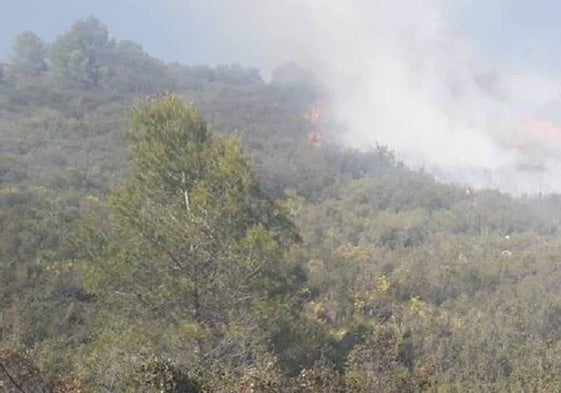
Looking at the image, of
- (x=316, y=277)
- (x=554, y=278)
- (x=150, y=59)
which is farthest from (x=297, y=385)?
(x=150, y=59)

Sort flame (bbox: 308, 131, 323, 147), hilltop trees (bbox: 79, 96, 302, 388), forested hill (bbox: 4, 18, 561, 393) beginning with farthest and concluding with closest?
1. flame (bbox: 308, 131, 323, 147)
2. hilltop trees (bbox: 79, 96, 302, 388)
3. forested hill (bbox: 4, 18, 561, 393)

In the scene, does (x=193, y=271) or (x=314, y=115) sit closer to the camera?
(x=193, y=271)

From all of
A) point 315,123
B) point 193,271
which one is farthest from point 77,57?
point 193,271

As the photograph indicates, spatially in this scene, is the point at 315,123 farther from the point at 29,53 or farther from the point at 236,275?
the point at 236,275

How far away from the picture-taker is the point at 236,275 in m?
14.2

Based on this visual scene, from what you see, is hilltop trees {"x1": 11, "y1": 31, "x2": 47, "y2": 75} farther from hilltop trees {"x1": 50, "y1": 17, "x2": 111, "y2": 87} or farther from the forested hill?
the forested hill

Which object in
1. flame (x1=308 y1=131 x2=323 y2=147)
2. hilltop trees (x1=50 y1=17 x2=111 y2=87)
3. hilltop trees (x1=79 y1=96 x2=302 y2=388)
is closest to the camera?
hilltop trees (x1=79 y1=96 x2=302 y2=388)

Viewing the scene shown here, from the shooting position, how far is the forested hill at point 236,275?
38.7 feet

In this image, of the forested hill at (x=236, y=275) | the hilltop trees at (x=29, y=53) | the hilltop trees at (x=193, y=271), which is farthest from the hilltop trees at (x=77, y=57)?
the hilltop trees at (x=193, y=271)

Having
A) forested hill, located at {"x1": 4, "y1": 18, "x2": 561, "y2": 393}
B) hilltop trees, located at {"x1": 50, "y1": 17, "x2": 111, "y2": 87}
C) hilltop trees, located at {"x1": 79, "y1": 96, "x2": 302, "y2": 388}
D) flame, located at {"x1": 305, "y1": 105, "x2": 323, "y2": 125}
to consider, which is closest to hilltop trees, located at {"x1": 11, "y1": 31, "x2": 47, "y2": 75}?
hilltop trees, located at {"x1": 50, "y1": 17, "x2": 111, "y2": 87}

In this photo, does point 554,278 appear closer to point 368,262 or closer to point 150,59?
point 368,262

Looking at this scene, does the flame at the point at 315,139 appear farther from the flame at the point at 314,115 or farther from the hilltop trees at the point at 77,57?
the hilltop trees at the point at 77,57

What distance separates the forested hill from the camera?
11.8 meters

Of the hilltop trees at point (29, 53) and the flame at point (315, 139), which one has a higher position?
the hilltop trees at point (29, 53)
